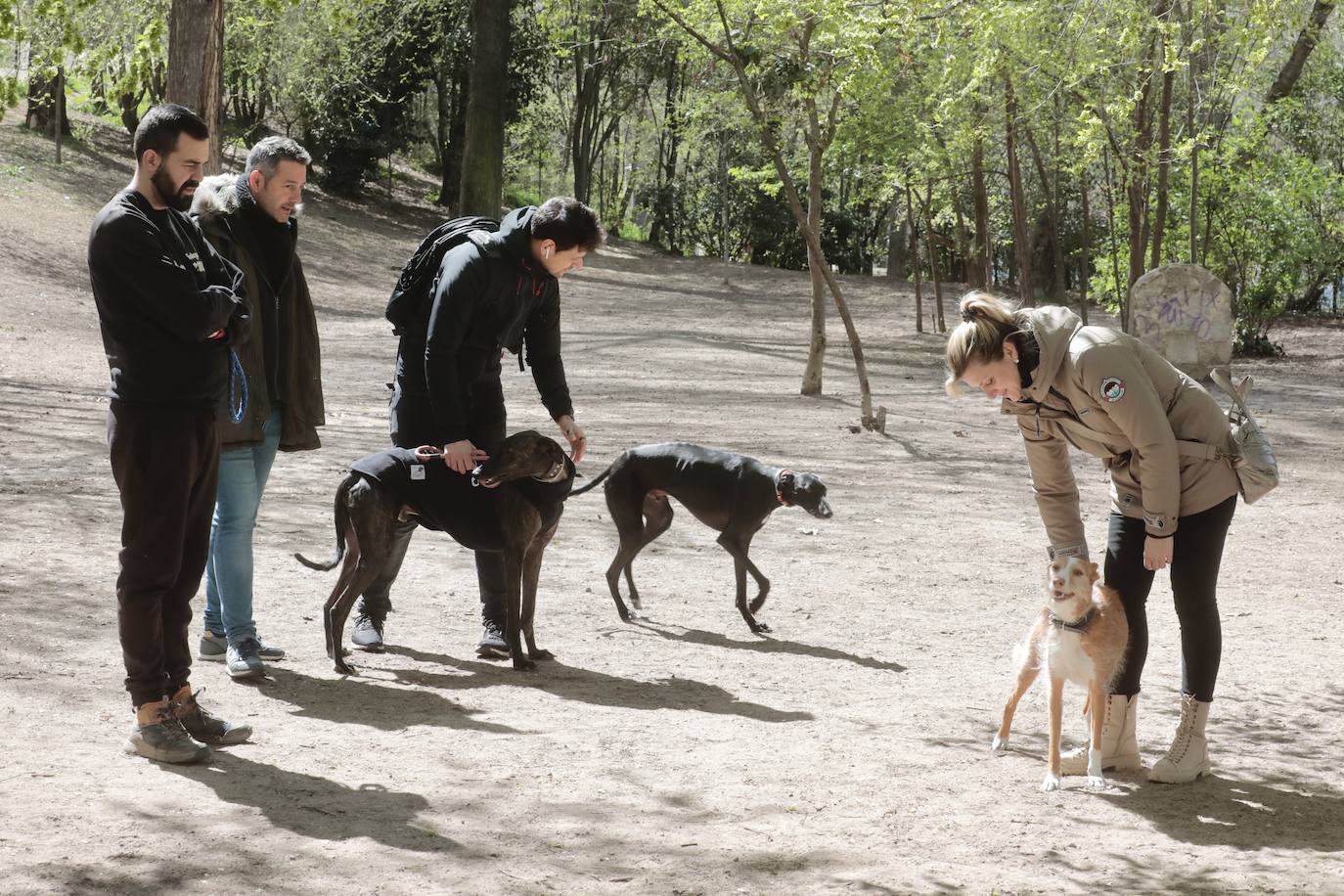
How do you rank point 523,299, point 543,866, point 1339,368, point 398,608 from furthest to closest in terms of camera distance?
point 1339,368 → point 398,608 → point 523,299 → point 543,866

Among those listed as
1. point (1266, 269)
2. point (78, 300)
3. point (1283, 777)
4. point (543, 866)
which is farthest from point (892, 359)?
point (543, 866)

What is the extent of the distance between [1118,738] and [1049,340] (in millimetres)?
1496

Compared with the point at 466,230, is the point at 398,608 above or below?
below

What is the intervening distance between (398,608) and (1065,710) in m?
3.18

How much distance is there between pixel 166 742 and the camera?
4320mm

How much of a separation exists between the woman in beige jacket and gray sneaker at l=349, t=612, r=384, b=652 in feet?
9.61

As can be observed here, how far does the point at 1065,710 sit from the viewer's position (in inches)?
222

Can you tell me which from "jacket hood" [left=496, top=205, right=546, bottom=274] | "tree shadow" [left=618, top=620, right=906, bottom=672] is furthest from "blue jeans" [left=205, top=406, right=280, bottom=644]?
"tree shadow" [left=618, top=620, right=906, bottom=672]

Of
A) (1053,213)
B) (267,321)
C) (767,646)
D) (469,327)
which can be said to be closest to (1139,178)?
(1053,213)

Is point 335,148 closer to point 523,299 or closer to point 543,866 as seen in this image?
point 523,299

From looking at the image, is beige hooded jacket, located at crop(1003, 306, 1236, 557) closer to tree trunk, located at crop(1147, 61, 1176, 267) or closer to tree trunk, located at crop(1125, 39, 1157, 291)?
tree trunk, located at crop(1147, 61, 1176, 267)

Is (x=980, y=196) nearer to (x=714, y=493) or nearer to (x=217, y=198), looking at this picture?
(x=714, y=493)

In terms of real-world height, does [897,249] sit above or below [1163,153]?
below

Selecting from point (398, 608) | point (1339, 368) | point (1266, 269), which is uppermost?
point (1266, 269)
